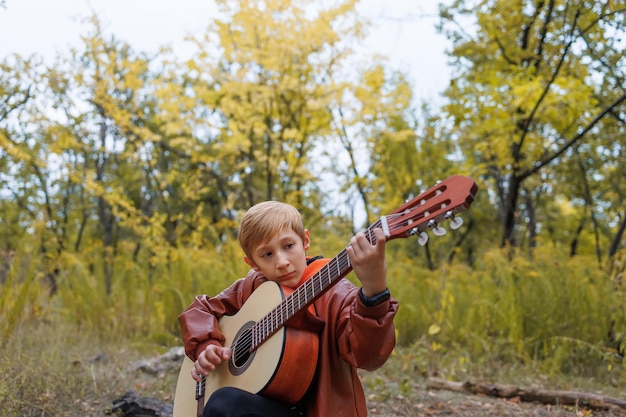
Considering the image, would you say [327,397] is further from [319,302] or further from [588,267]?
[588,267]

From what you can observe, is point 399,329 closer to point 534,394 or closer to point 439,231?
point 534,394

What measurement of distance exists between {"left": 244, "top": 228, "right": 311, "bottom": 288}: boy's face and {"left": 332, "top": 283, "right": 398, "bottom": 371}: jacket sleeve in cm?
30

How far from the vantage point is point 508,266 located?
5.41 metres

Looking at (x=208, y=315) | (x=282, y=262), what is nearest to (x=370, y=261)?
(x=282, y=262)

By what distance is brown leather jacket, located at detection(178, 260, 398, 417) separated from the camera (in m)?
1.70

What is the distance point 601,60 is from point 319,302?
16.6ft

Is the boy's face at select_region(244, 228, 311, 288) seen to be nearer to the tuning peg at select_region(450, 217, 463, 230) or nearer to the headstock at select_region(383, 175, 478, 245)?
the headstock at select_region(383, 175, 478, 245)

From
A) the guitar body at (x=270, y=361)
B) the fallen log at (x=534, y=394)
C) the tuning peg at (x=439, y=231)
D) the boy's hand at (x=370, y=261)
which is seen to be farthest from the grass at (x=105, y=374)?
the tuning peg at (x=439, y=231)

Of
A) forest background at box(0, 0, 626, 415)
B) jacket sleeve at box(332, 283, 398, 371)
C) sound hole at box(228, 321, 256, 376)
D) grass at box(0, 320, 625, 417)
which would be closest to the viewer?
jacket sleeve at box(332, 283, 398, 371)

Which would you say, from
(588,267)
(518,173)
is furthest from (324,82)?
(588,267)

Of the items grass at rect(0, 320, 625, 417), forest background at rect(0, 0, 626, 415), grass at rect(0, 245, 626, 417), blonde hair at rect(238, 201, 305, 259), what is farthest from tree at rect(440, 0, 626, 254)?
blonde hair at rect(238, 201, 305, 259)

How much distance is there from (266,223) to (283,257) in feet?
0.44

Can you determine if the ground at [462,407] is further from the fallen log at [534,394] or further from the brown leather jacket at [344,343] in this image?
the brown leather jacket at [344,343]

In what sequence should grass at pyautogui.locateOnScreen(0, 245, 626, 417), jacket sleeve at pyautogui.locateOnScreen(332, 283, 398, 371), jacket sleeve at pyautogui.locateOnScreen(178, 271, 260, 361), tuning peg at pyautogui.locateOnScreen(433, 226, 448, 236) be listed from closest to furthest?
1. tuning peg at pyautogui.locateOnScreen(433, 226, 448, 236)
2. jacket sleeve at pyautogui.locateOnScreen(332, 283, 398, 371)
3. jacket sleeve at pyautogui.locateOnScreen(178, 271, 260, 361)
4. grass at pyautogui.locateOnScreen(0, 245, 626, 417)
